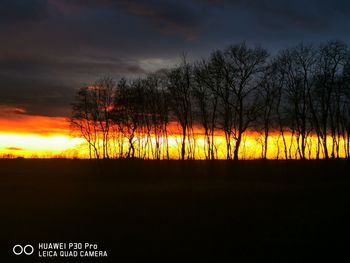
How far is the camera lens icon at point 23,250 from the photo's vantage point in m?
16.0

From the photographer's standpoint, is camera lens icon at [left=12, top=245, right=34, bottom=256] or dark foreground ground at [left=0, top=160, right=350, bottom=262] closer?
camera lens icon at [left=12, top=245, right=34, bottom=256]

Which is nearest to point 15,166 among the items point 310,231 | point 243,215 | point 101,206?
point 101,206

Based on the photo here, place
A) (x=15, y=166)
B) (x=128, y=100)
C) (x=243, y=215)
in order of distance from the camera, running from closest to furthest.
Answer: (x=243, y=215) → (x=15, y=166) → (x=128, y=100)

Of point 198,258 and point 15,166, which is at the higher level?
point 15,166

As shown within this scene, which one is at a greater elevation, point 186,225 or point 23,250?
point 186,225

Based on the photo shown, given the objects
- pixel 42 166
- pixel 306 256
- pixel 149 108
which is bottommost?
pixel 306 256

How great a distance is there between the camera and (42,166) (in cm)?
7938

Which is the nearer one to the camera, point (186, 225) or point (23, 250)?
point (23, 250)

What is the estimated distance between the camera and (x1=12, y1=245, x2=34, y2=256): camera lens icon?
1604cm

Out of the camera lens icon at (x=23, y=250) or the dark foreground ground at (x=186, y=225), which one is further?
the dark foreground ground at (x=186, y=225)

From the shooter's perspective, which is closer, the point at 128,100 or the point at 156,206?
the point at 156,206

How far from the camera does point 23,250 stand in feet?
53.5

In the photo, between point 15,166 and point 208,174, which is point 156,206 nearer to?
point 208,174

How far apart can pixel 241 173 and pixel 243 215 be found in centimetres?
4184
